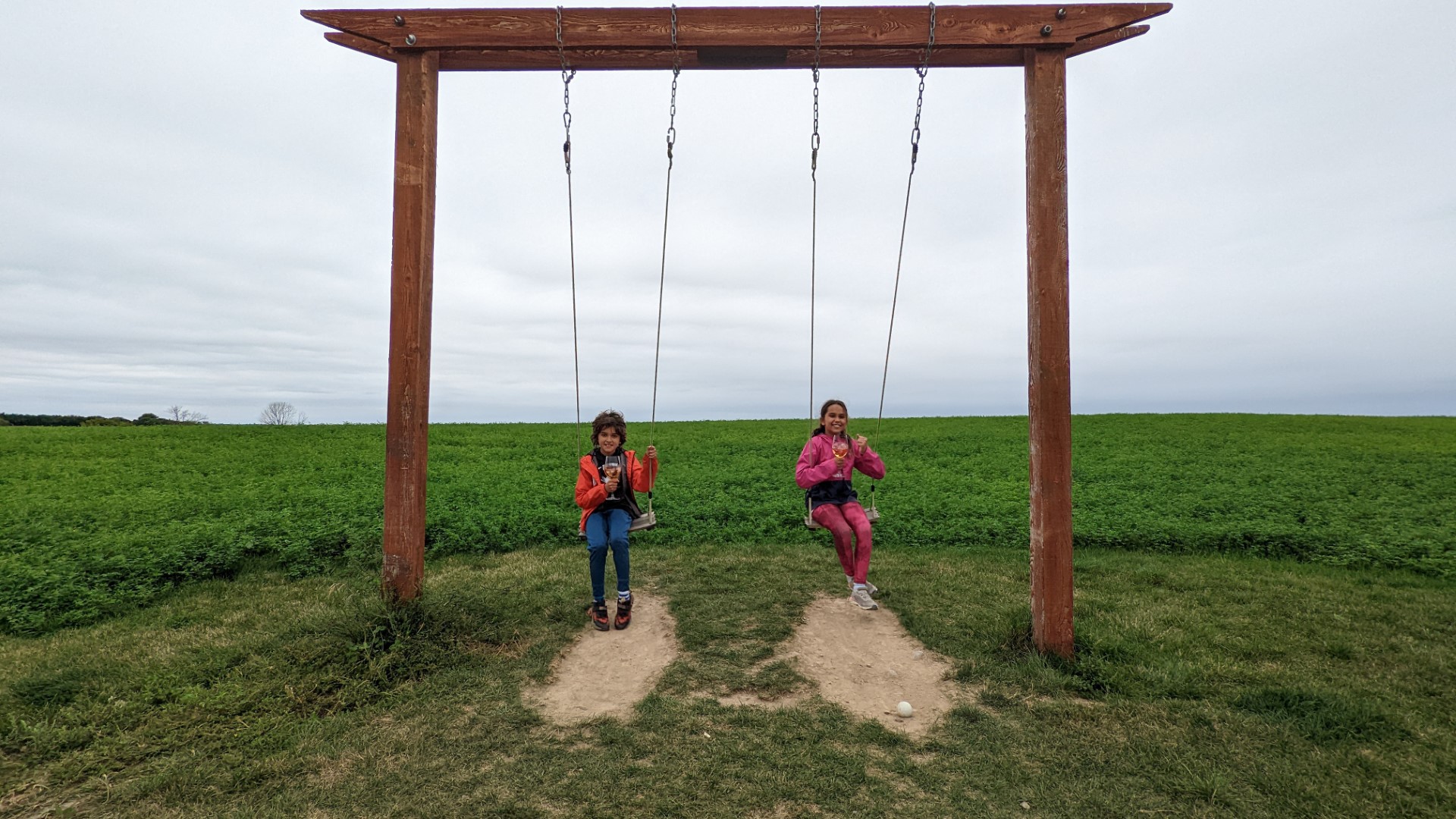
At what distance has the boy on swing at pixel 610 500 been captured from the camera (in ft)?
19.6

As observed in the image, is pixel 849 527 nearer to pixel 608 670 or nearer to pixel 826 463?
pixel 826 463

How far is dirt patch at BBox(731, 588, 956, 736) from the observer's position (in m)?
4.51

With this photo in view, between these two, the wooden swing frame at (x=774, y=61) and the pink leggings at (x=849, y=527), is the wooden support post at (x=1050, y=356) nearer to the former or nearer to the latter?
the wooden swing frame at (x=774, y=61)

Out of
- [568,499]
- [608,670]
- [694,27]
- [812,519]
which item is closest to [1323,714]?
[812,519]

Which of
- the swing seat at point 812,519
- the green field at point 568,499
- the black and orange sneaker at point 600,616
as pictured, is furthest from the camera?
the green field at point 568,499

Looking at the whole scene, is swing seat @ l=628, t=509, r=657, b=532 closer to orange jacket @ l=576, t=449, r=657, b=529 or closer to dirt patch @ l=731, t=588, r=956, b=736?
orange jacket @ l=576, t=449, r=657, b=529

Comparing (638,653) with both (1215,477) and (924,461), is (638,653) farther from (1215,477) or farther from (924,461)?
(1215,477)

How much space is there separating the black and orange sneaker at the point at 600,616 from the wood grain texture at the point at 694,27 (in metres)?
4.81

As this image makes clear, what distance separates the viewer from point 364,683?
4617 millimetres

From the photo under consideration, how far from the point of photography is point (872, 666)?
520 centimetres

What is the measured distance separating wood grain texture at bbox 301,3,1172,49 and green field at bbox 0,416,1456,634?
6.07 m

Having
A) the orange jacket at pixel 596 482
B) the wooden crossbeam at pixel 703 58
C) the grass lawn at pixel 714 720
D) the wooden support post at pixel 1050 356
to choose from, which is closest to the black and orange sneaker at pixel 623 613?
the grass lawn at pixel 714 720

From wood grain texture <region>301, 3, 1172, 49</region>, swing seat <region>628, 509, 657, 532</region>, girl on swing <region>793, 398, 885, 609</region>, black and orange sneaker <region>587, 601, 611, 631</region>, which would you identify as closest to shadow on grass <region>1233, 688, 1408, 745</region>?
girl on swing <region>793, 398, 885, 609</region>

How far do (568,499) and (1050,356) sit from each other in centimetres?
904
